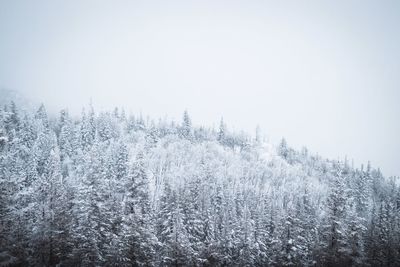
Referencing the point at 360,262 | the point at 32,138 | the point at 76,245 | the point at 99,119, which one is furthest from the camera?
the point at 99,119

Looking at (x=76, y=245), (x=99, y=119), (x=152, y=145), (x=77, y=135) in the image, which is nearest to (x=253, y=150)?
(x=152, y=145)

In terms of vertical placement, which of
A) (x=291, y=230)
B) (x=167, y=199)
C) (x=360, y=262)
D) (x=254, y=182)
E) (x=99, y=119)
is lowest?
(x=360, y=262)

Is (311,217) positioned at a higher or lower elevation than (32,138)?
lower

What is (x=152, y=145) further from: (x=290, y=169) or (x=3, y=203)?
(x=3, y=203)

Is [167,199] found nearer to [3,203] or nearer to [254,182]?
[3,203]

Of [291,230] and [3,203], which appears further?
[291,230]

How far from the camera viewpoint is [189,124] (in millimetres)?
154500

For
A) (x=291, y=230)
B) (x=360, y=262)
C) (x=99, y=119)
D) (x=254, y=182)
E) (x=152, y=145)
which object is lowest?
(x=360, y=262)

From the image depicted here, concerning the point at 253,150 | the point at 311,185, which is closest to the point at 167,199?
the point at 311,185

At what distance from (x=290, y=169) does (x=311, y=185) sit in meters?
15.8

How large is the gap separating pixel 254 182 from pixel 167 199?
90.8 m

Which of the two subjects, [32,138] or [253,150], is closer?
[32,138]

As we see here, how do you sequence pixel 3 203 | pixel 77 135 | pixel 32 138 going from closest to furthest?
pixel 3 203 → pixel 32 138 → pixel 77 135

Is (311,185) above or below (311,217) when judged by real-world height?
above
